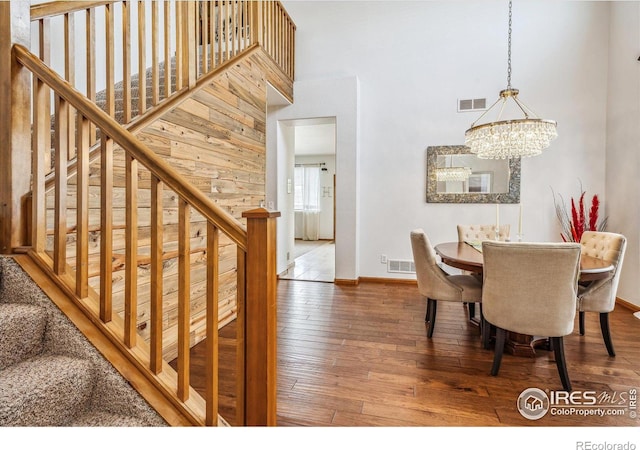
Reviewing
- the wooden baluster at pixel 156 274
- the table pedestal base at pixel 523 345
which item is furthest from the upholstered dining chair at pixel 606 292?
the wooden baluster at pixel 156 274

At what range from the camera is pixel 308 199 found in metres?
9.90

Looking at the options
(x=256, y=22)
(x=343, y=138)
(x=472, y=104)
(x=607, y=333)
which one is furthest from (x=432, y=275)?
(x=256, y=22)

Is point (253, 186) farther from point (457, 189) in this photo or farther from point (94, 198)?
point (457, 189)

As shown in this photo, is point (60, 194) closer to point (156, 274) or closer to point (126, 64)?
point (156, 274)

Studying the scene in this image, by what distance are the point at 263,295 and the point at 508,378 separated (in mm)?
1698

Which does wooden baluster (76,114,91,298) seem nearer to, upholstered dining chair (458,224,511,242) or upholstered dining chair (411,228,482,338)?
upholstered dining chair (411,228,482,338)

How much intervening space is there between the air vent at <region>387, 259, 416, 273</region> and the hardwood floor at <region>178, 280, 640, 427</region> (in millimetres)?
1194

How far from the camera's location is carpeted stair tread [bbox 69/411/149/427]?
49.1 inches

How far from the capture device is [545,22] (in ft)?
13.2

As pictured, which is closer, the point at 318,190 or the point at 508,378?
the point at 508,378

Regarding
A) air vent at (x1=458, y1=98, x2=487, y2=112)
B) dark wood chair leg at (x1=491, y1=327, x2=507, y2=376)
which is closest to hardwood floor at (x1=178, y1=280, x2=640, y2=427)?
dark wood chair leg at (x1=491, y1=327, x2=507, y2=376)

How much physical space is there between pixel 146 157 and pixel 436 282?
6.98 feet
